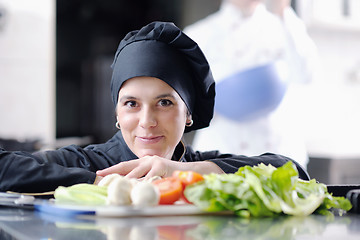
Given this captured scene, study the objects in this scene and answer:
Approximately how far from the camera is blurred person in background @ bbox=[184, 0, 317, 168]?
132 inches

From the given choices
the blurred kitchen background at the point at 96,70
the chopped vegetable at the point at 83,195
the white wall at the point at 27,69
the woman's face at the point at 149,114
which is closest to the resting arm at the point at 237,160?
the woman's face at the point at 149,114

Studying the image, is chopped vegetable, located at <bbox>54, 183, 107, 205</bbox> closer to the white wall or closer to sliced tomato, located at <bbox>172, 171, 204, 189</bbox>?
sliced tomato, located at <bbox>172, 171, 204, 189</bbox>

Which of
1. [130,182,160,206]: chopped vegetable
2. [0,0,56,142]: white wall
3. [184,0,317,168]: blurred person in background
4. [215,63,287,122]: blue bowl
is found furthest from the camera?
[0,0,56,142]: white wall

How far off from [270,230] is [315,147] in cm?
344

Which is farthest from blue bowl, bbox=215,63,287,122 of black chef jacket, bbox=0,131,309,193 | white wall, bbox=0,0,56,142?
black chef jacket, bbox=0,131,309,193

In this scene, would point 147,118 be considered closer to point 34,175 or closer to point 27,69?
point 34,175

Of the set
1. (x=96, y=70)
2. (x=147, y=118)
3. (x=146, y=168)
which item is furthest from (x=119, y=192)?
(x=96, y=70)

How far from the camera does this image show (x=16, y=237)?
2.35 feet

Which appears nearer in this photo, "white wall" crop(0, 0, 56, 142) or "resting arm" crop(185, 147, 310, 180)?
Answer: "resting arm" crop(185, 147, 310, 180)

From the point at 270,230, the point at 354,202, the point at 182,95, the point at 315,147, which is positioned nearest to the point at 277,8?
the point at 315,147

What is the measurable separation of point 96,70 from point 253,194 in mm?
3460

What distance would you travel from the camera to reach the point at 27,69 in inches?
153

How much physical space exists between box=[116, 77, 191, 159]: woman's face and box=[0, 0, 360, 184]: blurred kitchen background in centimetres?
234

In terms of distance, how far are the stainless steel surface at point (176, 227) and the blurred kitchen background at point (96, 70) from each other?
2.87 m
